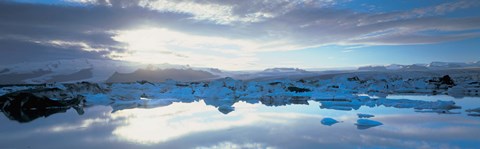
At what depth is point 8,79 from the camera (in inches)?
5733

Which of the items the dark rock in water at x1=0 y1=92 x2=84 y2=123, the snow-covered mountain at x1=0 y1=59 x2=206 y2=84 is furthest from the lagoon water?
the snow-covered mountain at x1=0 y1=59 x2=206 y2=84

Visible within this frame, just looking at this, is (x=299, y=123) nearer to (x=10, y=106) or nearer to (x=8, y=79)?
(x=10, y=106)

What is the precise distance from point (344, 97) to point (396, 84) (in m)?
10.5

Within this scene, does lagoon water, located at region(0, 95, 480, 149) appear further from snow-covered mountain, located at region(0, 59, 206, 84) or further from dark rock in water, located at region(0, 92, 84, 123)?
snow-covered mountain, located at region(0, 59, 206, 84)

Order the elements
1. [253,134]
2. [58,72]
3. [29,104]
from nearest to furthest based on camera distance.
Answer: [253,134] → [29,104] → [58,72]

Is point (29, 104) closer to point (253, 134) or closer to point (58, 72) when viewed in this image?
point (253, 134)

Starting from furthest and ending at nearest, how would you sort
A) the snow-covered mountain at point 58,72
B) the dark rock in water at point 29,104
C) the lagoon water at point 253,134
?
the snow-covered mountain at point 58,72 < the dark rock in water at point 29,104 < the lagoon water at point 253,134

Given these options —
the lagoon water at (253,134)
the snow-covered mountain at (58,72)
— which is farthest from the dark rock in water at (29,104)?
the snow-covered mountain at (58,72)

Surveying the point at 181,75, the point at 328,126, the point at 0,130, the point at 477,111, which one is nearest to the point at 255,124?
the point at 328,126

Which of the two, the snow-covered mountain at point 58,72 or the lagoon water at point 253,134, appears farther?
the snow-covered mountain at point 58,72

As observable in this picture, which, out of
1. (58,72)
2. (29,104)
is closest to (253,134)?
(29,104)

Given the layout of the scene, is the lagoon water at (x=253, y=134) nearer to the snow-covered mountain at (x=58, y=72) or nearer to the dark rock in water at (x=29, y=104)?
the dark rock in water at (x=29, y=104)

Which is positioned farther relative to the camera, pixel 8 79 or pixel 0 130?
pixel 8 79

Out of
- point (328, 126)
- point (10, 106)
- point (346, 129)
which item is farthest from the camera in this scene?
point (10, 106)
